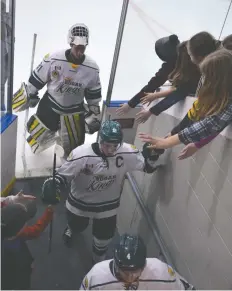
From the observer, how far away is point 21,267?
155 cm

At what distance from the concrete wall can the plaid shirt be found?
0.47 feet

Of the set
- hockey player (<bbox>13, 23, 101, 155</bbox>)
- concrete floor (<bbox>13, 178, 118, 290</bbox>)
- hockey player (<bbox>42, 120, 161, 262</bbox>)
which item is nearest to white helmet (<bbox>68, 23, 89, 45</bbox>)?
hockey player (<bbox>13, 23, 101, 155</bbox>)

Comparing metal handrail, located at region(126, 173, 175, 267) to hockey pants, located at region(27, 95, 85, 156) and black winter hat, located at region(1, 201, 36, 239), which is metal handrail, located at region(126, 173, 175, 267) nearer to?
hockey pants, located at region(27, 95, 85, 156)

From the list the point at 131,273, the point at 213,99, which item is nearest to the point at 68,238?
the point at 131,273

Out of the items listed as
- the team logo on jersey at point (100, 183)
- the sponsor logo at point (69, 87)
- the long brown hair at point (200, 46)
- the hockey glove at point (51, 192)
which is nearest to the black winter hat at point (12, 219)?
the hockey glove at point (51, 192)

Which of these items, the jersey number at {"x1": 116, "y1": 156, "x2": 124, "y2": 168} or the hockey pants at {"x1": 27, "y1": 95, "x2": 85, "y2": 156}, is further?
the hockey pants at {"x1": 27, "y1": 95, "x2": 85, "y2": 156}

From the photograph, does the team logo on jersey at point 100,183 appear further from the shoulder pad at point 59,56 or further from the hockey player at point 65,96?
the shoulder pad at point 59,56

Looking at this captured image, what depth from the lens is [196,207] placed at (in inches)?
79.0

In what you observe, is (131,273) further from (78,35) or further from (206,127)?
(78,35)

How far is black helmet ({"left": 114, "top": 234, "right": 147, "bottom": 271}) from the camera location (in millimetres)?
1411

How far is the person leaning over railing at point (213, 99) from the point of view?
1.51 m

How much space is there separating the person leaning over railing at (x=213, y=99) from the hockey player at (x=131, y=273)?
1.73 ft

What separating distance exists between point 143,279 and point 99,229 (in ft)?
2.66

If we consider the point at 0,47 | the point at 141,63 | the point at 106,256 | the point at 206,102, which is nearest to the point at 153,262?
the point at 206,102
